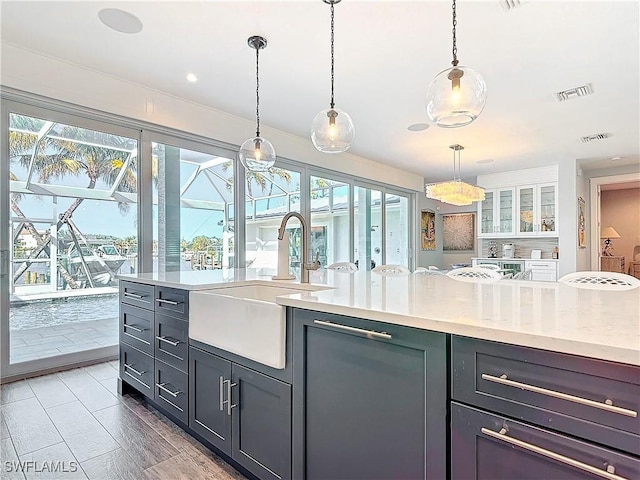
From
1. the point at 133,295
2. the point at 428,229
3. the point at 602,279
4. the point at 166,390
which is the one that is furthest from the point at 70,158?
the point at 428,229

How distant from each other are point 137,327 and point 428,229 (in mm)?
7636

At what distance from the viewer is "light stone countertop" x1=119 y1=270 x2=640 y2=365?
829mm

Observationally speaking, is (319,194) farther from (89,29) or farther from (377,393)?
(377,393)

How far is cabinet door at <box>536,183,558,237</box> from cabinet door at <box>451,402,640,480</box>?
6764mm

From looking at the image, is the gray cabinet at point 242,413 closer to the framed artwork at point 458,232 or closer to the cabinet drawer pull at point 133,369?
the cabinet drawer pull at point 133,369

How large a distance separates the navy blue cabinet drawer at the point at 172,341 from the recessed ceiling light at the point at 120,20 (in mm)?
2076

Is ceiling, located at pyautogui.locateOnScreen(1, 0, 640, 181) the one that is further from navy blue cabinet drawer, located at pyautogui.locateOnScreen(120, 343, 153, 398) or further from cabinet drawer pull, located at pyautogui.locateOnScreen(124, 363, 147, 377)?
cabinet drawer pull, located at pyautogui.locateOnScreen(124, 363, 147, 377)

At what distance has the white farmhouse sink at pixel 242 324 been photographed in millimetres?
1468

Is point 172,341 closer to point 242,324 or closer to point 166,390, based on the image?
point 166,390

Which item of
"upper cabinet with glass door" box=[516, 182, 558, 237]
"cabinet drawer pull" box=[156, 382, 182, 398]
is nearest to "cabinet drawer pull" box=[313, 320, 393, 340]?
"cabinet drawer pull" box=[156, 382, 182, 398]

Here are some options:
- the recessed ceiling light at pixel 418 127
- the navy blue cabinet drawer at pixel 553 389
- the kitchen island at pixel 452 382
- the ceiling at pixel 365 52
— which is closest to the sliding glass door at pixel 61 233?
the ceiling at pixel 365 52

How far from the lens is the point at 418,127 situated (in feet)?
15.6

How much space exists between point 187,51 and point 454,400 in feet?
10.4

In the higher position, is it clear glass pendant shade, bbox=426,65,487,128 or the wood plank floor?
clear glass pendant shade, bbox=426,65,487,128
